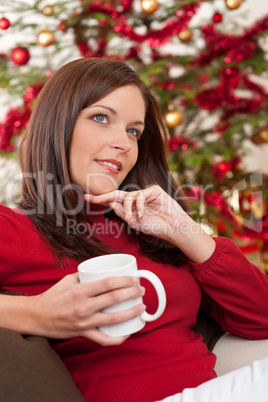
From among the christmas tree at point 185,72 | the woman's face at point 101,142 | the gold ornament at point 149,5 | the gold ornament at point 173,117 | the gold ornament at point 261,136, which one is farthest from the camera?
the gold ornament at point 261,136

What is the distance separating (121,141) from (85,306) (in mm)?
537

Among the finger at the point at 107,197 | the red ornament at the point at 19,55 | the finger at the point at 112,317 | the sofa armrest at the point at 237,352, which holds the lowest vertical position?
the sofa armrest at the point at 237,352

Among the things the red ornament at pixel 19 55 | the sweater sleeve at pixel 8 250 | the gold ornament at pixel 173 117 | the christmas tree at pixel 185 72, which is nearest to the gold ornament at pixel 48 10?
the christmas tree at pixel 185 72

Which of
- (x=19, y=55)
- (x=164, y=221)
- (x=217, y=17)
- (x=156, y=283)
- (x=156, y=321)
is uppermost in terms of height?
(x=217, y=17)

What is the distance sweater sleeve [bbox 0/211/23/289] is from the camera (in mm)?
840

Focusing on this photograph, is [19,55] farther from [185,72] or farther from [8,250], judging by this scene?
[8,250]

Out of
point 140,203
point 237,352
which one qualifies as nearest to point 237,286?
point 237,352

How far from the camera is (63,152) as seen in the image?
1.05m

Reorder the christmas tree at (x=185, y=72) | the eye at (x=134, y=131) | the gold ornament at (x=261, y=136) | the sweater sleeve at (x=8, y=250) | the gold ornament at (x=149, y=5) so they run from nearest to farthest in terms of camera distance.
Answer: the sweater sleeve at (x=8, y=250) → the eye at (x=134, y=131) → the gold ornament at (x=149, y=5) → the christmas tree at (x=185, y=72) → the gold ornament at (x=261, y=136)

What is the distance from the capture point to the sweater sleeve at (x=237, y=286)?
1012mm

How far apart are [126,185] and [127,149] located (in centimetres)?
28

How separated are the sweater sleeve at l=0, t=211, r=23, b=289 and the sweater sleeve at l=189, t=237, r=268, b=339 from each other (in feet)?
1.44

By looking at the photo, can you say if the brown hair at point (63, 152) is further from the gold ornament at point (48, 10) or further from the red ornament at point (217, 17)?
the red ornament at point (217, 17)

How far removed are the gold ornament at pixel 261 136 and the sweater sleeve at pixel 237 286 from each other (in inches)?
69.0
